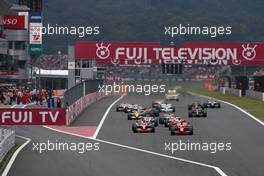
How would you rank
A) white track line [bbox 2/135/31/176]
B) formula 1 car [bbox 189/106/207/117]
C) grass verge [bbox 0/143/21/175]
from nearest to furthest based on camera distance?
white track line [bbox 2/135/31/176] → grass verge [bbox 0/143/21/175] → formula 1 car [bbox 189/106/207/117]

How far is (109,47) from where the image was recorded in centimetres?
2814

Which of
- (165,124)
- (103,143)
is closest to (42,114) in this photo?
(103,143)

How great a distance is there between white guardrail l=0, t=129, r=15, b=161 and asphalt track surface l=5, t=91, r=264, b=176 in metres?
0.73

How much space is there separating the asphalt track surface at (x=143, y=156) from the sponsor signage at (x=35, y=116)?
5.48 metres

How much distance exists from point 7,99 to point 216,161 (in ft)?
104

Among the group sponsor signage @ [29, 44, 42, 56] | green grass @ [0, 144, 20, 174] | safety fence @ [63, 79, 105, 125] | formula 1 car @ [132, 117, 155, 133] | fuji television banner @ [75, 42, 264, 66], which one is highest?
sponsor signage @ [29, 44, 42, 56]

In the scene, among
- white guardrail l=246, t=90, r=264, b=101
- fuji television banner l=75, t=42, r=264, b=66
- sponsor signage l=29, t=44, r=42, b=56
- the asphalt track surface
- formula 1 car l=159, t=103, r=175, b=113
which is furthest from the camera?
white guardrail l=246, t=90, r=264, b=101

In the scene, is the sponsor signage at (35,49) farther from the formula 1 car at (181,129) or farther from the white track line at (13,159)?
the formula 1 car at (181,129)

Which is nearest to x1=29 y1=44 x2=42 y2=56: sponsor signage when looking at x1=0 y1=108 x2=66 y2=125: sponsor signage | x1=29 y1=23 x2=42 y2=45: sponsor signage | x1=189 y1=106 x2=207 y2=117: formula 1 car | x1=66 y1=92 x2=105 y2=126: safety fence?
x1=29 y1=23 x2=42 y2=45: sponsor signage

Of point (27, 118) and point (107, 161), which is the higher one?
point (27, 118)

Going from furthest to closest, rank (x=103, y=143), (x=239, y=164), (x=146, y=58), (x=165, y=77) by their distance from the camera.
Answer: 1. (x=103, y=143)
2. (x=165, y=77)
3. (x=239, y=164)
4. (x=146, y=58)

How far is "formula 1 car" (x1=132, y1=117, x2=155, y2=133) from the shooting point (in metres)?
45.7

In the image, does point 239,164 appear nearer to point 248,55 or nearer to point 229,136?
point 248,55

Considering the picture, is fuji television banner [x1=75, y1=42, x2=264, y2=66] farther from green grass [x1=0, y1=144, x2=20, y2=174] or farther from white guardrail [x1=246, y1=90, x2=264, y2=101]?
white guardrail [x1=246, y1=90, x2=264, y2=101]
